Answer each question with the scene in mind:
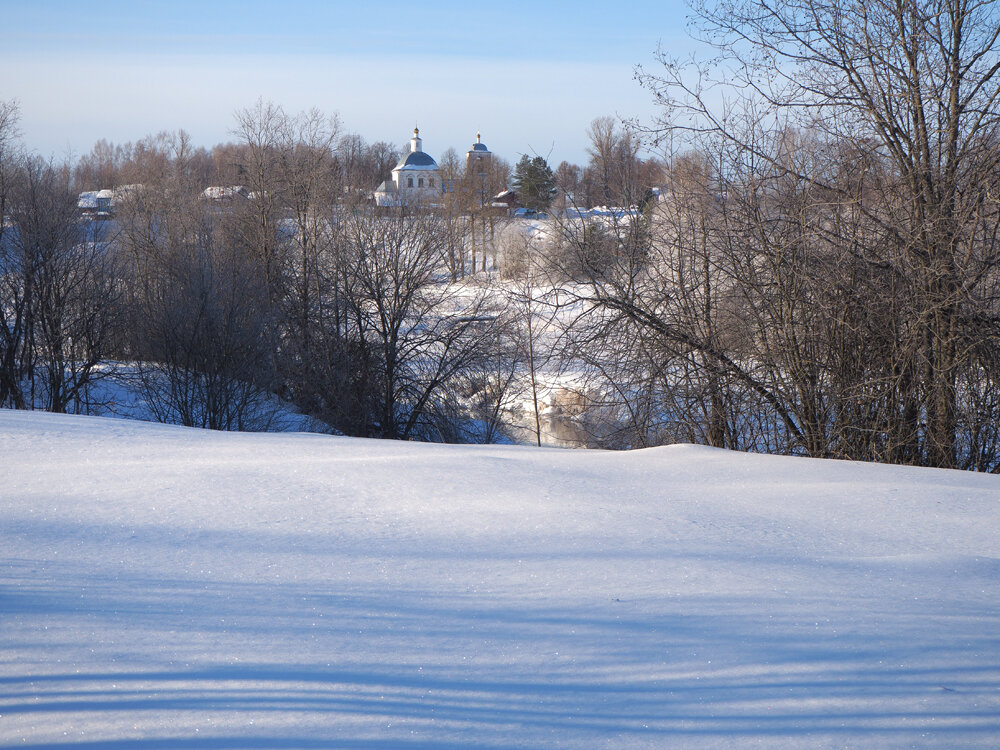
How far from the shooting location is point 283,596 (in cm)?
284

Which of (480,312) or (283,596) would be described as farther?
(480,312)

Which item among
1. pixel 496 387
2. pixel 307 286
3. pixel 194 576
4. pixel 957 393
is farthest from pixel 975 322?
pixel 307 286

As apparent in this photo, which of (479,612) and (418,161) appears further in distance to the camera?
(418,161)

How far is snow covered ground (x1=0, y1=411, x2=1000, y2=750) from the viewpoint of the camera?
85.5 inches

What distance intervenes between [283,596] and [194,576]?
41 centimetres

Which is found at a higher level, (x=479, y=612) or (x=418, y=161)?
(x=418, y=161)

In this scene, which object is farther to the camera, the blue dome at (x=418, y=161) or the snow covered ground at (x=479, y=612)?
the blue dome at (x=418, y=161)

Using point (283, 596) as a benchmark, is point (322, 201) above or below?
above

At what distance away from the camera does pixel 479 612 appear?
276cm

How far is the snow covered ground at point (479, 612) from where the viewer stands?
2.17 metres

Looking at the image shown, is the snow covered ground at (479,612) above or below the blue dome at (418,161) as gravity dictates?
below

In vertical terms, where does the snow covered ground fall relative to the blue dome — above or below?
below

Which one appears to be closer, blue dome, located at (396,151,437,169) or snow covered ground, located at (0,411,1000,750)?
snow covered ground, located at (0,411,1000,750)

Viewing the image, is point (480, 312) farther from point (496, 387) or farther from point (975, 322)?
point (975, 322)
